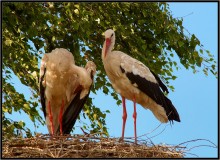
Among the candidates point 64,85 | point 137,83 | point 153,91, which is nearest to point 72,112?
point 64,85

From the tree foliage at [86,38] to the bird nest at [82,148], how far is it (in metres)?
2.00

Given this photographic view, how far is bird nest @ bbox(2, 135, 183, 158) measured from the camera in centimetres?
602

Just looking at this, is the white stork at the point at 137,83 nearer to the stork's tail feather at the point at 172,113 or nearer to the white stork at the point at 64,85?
the stork's tail feather at the point at 172,113

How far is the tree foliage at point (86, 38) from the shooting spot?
28.1 ft

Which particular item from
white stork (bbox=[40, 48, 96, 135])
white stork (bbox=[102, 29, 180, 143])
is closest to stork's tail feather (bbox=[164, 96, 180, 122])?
white stork (bbox=[102, 29, 180, 143])

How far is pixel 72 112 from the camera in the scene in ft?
24.8

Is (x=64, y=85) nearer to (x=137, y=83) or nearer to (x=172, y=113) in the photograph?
(x=137, y=83)

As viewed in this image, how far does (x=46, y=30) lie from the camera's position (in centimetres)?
862

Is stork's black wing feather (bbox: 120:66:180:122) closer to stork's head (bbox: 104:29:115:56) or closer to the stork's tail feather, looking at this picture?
the stork's tail feather

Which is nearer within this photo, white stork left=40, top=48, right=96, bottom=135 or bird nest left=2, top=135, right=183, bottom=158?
bird nest left=2, top=135, right=183, bottom=158

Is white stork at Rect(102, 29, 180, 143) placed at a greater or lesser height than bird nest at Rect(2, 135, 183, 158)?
greater

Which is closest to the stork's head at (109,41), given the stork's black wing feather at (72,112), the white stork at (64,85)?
the white stork at (64,85)

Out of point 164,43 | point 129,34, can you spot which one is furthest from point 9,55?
point 164,43

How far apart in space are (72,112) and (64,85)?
0.32m
